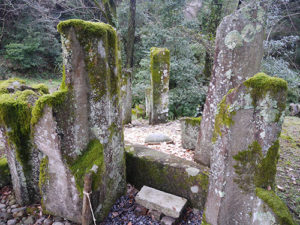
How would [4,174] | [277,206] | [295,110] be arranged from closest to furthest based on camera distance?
[277,206] → [4,174] → [295,110]

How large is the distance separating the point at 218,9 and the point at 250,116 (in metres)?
12.0

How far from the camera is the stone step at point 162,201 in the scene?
10.4 ft

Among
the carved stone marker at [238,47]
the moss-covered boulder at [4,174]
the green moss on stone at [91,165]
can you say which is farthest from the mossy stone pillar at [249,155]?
the moss-covered boulder at [4,174]

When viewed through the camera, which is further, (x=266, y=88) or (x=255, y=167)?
(x=255, y=167)

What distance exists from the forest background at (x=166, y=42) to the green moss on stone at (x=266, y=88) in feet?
18.1

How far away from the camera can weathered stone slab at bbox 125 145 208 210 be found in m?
3.38

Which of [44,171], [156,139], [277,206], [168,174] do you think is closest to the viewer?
[277,206]

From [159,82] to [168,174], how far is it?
15.8 feet

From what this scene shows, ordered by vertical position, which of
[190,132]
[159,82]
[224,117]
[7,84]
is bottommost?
[190,132]

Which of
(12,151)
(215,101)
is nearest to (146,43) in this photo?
(215,101)

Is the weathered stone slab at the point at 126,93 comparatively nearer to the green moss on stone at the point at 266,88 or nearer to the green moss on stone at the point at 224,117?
the green moss on stone at the point at 224,117

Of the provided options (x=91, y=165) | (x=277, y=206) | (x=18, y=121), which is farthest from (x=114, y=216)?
(x=277, y=206)

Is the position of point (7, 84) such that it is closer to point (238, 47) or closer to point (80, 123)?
point (80, 123)

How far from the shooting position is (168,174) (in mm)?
3678
